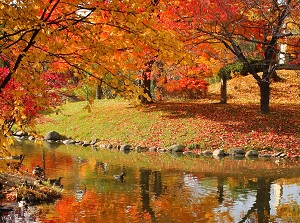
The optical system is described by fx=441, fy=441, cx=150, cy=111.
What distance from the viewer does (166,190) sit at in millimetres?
13883

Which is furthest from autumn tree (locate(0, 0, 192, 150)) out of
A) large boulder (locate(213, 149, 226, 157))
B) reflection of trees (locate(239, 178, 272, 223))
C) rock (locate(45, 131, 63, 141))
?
rock (locate(45, 131, 63, 141))

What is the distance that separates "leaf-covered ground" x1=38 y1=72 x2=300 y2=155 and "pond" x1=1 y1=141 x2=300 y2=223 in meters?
2.46

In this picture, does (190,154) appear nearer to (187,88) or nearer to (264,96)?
(264,96)

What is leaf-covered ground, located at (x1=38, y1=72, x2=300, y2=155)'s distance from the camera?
2266 cm

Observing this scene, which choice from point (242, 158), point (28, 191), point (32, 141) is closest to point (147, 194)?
point (28, 191)

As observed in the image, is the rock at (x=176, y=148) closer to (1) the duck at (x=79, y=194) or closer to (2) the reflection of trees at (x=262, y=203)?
(2) the reflection of trees at (x=262, y=203)

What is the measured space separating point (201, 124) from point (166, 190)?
11431 millimetres

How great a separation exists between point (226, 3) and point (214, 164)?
7429 mm

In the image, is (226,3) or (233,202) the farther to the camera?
(226,3)

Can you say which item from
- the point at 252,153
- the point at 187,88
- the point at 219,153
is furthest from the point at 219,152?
the point at 187,88

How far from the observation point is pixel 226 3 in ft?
66.8

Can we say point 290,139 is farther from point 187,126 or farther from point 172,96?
point 172,96

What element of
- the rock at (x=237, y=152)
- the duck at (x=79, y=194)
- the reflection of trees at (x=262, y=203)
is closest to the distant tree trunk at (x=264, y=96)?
the rock at (x=237, y=152)

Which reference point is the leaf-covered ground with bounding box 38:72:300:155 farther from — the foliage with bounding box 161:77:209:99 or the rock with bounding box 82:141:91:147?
the foliage with bounding box 161:77:209:99
